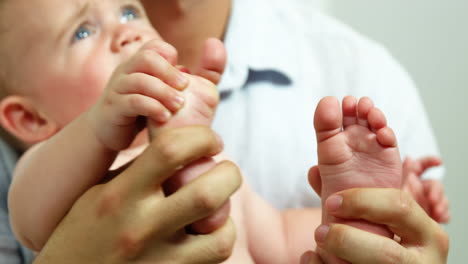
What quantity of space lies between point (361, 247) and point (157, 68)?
204 millimetres

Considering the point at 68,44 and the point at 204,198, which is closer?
the point at 204,198

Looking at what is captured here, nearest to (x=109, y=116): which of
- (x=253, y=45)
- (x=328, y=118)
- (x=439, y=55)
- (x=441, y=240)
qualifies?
(x=328, y=118)

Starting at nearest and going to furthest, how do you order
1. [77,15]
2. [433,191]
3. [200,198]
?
[200,198] < [77,15] < [433,191]

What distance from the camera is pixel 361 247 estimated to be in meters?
0.38

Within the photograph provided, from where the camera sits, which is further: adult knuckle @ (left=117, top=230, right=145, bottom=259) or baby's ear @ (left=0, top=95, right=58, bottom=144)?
baby's ear @ (left=0, top=95, right=58, bottom=144)

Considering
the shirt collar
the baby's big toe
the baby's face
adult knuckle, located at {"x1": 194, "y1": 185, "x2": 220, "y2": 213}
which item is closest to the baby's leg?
the baby's big toe

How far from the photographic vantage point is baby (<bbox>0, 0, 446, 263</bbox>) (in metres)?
0.39

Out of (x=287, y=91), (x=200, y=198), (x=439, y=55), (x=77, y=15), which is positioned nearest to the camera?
(x=200, y=198)

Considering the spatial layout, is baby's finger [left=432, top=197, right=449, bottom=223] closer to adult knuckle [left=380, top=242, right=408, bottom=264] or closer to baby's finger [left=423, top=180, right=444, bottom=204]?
baby's finger [left=423, top=180, right=444, bottom=204]

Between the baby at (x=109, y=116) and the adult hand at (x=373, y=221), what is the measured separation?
0.06ft

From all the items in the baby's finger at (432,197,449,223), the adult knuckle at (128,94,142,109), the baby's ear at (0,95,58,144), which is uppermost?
the adult knuckle at (128,94,142,109)

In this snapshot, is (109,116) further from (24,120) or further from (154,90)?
(24,120)

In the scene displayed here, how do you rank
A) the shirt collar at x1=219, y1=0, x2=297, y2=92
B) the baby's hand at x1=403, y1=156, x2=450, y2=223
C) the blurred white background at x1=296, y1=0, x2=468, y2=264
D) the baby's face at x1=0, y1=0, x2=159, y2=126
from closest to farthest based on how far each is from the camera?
the baby's face at x1=0, y1=0, x2=159, y2=126 → the baby's hand at x1=403, y1=156, x2=450, y2=223 → the shirt collar at x1=219, y1=0, x2=297, y2=92 → the blurred white background at x1=296, y1=0, x2=468, y2=264

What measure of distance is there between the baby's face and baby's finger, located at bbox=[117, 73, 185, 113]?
0.16m
